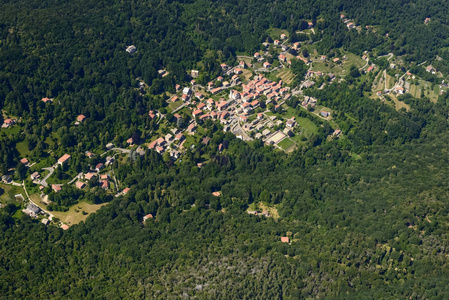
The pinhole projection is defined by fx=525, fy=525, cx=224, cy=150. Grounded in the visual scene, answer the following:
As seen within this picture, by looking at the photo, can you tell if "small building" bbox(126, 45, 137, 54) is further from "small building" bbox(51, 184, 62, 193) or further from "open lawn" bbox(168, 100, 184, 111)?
"small building" bbox(51, 184, 62, 193)

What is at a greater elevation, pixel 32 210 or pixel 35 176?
pixel 35 176

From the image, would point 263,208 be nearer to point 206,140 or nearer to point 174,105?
point 206,140

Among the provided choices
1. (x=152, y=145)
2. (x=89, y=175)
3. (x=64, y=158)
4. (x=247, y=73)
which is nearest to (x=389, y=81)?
(x=247, y=73)

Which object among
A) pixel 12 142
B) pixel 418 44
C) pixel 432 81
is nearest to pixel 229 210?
pixel 12 142

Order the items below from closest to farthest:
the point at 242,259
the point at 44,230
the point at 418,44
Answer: the point at 242,259, the point at 44,230, the point at 418,44

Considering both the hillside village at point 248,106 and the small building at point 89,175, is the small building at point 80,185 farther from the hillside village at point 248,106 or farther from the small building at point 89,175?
the small building at point 89,175

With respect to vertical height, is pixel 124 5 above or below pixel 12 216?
above

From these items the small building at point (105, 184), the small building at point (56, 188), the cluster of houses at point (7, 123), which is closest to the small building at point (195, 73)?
the small building at point (105, 184)

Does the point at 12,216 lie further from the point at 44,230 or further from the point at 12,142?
the point at 12,142
